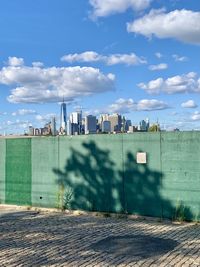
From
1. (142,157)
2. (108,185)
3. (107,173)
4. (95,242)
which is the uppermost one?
(142,157)

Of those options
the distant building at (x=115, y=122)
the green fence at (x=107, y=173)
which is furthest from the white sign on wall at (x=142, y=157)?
the distant building at (x=115, y=122)

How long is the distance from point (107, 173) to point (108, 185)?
33 cm

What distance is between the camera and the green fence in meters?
10.8

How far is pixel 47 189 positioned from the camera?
13430 millimetres

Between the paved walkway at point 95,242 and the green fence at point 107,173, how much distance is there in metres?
0.67

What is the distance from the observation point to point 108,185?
12039mm

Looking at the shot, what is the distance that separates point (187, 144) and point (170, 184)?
3.58ft

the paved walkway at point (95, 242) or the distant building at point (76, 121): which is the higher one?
the distant building at point (76, 121)

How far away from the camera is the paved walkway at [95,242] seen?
24.4ft

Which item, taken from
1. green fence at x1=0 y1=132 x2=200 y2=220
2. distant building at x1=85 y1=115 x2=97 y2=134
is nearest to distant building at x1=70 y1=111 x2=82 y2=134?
distant building at x1=85 y1=115 x2=97 y2=134

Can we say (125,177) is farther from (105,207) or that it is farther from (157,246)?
(157,246)

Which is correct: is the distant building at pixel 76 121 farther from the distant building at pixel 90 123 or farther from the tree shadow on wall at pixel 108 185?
the tree shadow on wall at pixel 108 185

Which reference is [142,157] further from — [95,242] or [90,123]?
[90,123]

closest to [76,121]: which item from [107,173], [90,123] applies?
[90,123]
